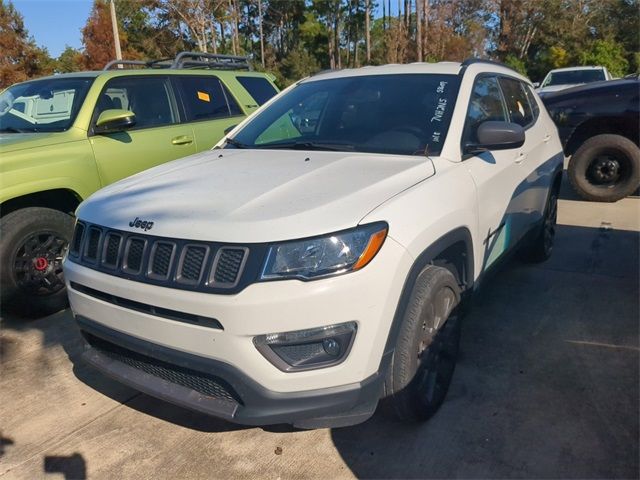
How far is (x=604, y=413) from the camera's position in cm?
292

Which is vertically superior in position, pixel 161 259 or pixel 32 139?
pixel 32 139

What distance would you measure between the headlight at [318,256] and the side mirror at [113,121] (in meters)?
2.84

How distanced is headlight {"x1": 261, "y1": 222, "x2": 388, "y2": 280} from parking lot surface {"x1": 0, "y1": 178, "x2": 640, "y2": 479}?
3.35ft

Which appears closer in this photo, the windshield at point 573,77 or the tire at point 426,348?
the tire at point 426,348

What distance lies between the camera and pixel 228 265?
7.25 ft

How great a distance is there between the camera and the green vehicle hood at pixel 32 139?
13.2ft

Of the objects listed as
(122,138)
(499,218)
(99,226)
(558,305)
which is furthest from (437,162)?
(122,138)

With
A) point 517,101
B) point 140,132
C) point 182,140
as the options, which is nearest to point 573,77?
point 517,101

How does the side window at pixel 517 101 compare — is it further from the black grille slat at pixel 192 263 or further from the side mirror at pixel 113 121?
the side mirror at pixel 113 121

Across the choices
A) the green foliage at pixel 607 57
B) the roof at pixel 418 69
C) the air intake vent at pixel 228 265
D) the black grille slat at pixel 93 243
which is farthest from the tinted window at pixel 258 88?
the green foliage at pixel 607 57

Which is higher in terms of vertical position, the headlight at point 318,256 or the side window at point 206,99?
the side window at point 206,99

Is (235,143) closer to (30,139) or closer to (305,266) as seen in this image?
(30,139)

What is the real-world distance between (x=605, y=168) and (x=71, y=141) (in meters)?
6.20

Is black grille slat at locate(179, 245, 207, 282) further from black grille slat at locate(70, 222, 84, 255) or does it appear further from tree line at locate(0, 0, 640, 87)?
tree line at locate(0, 0, 640, 87)
